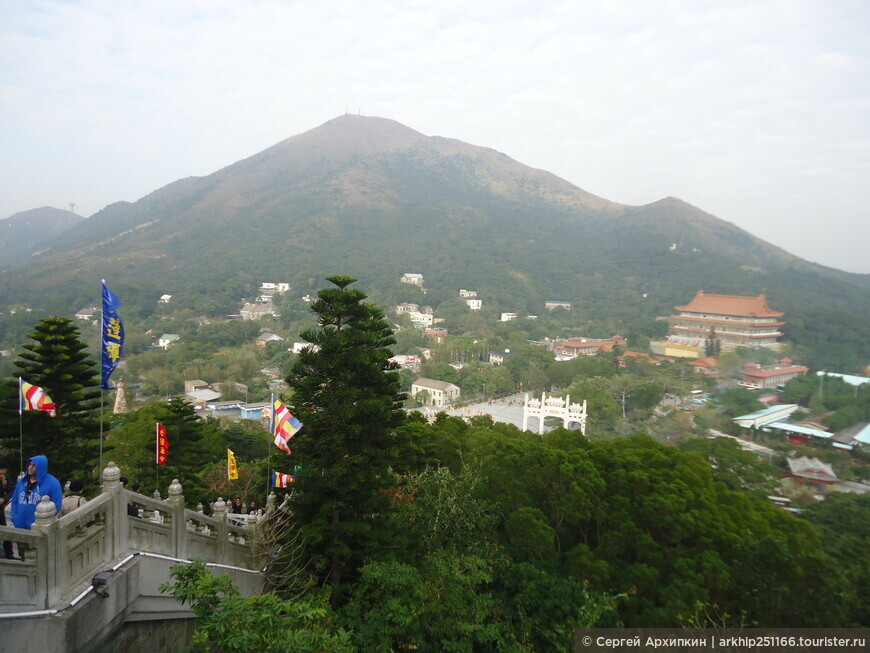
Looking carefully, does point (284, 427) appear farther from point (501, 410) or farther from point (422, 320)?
point (422, 320)

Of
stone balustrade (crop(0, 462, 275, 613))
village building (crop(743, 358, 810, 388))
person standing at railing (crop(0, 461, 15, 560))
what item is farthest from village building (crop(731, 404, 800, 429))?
person standing at railing (crop(0, 461, 15, 560))

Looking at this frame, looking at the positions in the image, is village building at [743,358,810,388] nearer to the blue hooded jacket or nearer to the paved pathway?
the paved pathway

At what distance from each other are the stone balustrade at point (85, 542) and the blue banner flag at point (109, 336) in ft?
4.89

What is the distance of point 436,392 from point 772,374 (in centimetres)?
2052

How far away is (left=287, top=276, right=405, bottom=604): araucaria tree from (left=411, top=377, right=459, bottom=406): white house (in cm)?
2741

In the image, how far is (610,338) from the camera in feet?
173

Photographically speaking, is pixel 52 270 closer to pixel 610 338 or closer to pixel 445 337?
pixel 445 337

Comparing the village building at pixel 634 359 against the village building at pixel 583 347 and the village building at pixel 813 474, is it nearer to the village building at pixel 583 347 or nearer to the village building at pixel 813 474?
the village building at pixel 583 347

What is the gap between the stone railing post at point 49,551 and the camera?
122 inches

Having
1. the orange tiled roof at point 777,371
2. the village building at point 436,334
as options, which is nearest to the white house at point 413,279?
the village building at point 436,334

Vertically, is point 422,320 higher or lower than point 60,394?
lower

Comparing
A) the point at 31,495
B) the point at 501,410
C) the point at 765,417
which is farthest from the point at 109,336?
the point at 501,410

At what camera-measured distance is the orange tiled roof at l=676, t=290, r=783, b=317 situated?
36.0m

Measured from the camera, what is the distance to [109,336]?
16.3 feet
